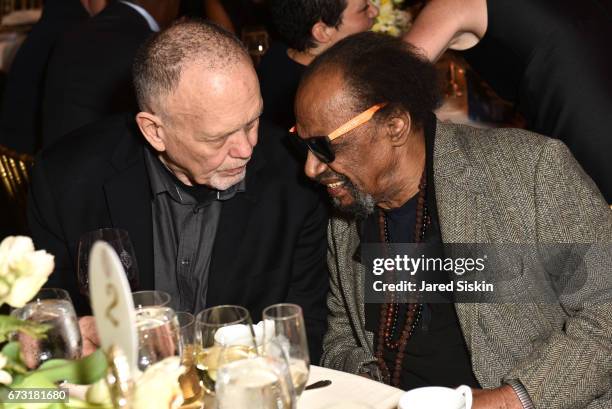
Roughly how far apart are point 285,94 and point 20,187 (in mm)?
1365

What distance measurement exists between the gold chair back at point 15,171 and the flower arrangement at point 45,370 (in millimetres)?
2549

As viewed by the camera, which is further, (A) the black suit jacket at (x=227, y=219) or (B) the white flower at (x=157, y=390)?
(A) the black suit jacket at (x=227, y=219)

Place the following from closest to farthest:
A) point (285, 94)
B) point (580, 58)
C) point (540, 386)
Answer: point (540, 386) < point (580, 58) < point (285, 94)

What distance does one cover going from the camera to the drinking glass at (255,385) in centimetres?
142

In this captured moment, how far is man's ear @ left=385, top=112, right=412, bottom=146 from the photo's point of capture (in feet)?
7.77

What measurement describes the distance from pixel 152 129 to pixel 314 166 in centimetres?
54

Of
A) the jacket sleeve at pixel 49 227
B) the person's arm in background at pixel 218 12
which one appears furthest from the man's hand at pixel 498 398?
the person's arm in background at pixel 218 12

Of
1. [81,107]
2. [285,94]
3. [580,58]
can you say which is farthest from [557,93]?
[81,107]

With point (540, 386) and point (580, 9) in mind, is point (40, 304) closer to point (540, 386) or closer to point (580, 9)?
point (540, 386)

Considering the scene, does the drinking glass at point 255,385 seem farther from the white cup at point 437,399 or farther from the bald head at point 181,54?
the bald head at point 181,54

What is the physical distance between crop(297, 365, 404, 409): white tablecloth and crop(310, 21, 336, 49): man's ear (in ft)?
6.59

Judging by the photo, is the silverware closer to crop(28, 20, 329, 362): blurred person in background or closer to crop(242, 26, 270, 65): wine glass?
crop(28, 20, 329, 362): blurred person in background

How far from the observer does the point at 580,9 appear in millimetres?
2928

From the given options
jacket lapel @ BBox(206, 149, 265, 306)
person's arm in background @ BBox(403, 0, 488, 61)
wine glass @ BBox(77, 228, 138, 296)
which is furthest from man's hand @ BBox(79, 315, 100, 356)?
person's arm in background @ BBox(403, 0, 488, 61)
